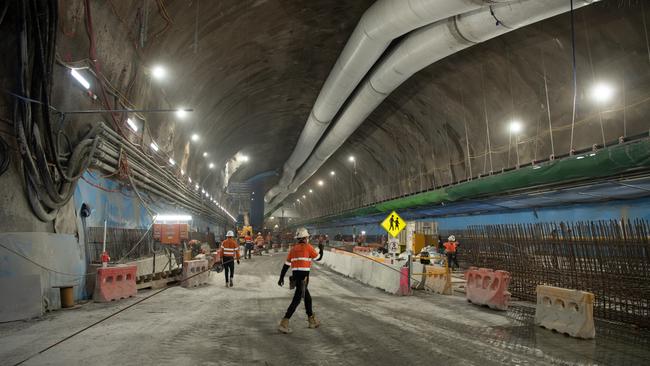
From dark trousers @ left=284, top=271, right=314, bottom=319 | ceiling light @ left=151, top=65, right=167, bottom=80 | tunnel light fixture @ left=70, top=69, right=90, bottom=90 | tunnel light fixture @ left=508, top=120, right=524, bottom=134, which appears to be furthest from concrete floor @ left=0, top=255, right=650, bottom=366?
tunnel light fixture @ left=508, top=120, right=524, bottom=134

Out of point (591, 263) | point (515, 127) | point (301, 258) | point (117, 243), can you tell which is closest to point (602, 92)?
point (515, 127)

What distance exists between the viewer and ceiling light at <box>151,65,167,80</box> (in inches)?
484

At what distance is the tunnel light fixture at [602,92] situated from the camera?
11.6 meters

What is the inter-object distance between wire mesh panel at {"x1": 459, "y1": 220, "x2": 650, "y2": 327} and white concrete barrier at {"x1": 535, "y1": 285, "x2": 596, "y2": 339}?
62.0 inches

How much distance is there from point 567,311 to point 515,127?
9.65 metres

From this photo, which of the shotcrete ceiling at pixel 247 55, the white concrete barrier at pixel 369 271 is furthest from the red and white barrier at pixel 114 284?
the white concrete barrier at pixel 369 271

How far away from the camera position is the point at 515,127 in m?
15.7

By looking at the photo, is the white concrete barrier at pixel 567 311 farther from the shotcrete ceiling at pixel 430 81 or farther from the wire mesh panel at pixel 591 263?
the shotcrete ceiling at pixel 430 81

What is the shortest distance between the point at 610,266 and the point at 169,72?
13.0 m

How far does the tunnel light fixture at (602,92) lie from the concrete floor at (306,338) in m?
6.52

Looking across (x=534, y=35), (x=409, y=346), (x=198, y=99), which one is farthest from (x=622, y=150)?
(x=198, y=99)

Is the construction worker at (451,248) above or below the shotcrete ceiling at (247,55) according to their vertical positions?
below

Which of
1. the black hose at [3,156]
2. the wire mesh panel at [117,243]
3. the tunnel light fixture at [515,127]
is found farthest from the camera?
the tunnel light fixture at [515,127]

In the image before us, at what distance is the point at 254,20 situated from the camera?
13.6 meters
